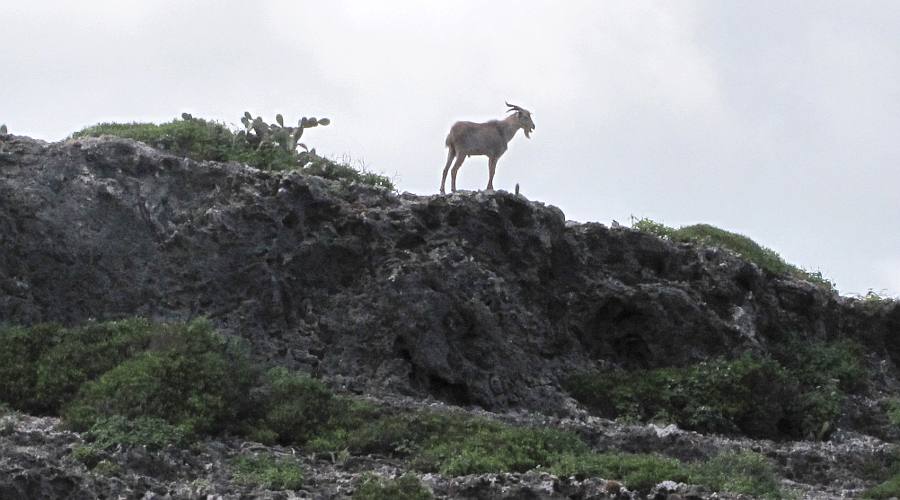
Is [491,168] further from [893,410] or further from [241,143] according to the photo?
[893,410]

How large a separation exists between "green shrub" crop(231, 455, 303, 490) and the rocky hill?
2796mm

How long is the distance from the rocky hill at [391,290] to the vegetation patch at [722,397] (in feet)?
0.16

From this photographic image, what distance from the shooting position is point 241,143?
24.8 m

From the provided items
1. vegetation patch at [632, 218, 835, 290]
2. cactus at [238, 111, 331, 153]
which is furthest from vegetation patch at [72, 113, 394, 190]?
vegetation patch at [632, 218, 835, 290]

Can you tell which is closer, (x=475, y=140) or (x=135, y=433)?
(x=135, y=433)

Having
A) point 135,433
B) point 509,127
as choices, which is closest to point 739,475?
point 135,433

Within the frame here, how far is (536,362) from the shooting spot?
22.3 metres

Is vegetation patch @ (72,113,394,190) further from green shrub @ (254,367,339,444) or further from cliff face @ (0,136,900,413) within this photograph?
green shrub @ (254,367,339,444)

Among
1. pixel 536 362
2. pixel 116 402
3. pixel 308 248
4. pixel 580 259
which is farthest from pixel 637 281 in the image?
pixel 116 402

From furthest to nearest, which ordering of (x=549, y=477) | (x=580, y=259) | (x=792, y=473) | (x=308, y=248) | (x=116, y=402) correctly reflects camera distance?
1. (x=580, y=259)
2. (x=308, y=248)
3. (x=792, y=473)
4. (x=116, y=402)
5. (x=549, y=477)

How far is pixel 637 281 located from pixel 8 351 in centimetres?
893

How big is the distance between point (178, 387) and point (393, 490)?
3.36m

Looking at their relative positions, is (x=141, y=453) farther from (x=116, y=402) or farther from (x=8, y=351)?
(x=8, y=351)

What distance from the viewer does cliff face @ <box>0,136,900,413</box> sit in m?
21.2
